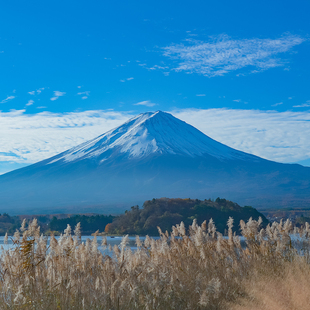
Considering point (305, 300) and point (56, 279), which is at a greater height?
point (56, 279)

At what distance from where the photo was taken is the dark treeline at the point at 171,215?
73.7 meters

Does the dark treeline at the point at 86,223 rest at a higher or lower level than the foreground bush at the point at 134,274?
lower

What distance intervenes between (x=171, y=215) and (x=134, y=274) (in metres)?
69.4

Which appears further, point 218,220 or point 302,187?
point 302,187

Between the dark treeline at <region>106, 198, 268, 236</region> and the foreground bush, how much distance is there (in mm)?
64263

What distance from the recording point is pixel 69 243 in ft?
22.5

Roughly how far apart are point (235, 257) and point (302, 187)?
192337 millimetres

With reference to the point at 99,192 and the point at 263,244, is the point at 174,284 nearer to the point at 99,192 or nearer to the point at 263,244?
the point at 263,244

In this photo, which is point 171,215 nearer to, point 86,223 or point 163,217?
point 163,217

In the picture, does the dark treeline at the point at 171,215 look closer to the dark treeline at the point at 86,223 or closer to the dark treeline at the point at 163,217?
the dark treeline at the point at 163,217

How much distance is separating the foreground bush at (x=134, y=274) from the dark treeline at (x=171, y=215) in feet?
211

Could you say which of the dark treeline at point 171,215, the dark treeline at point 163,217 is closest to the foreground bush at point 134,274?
the dark treeline at point 163,217

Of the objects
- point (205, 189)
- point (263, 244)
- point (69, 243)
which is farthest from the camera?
point (205, 189)

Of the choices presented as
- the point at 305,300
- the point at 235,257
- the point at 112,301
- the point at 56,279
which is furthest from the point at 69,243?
the point at 305,300
